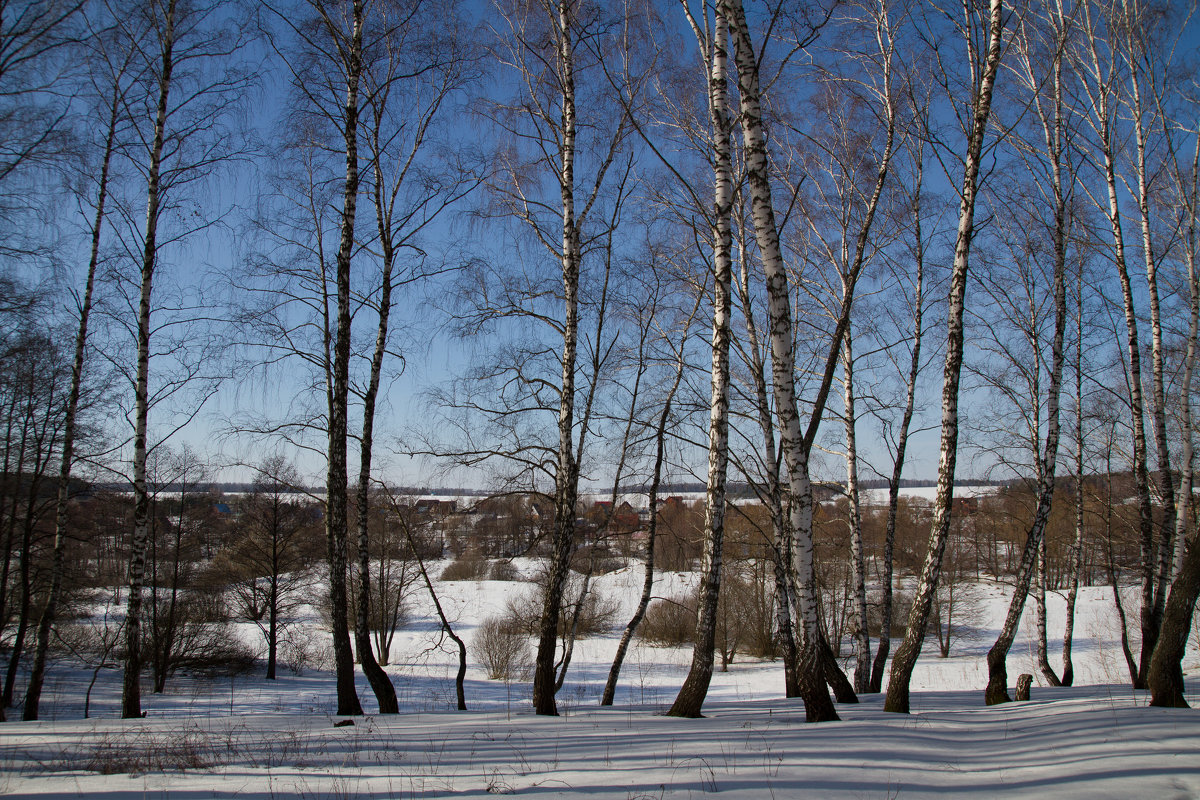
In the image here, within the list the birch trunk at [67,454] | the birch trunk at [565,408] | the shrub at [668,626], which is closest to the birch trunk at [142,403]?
the birch trunk at [67,454]

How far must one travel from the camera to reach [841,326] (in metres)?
8.62

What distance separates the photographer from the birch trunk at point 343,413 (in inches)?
308

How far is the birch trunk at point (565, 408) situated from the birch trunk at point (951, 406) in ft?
12.8

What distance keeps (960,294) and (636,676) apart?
20.8 m

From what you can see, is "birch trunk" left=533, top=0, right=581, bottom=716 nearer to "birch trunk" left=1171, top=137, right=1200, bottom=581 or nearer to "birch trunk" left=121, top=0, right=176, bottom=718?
"birch trunk" left=121, top=0, right=176, bottom=718

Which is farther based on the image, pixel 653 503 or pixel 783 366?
pixel 653 503

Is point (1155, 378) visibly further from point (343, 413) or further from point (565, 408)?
point (343, 413)

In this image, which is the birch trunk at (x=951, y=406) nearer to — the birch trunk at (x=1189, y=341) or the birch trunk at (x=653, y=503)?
the birch trunk at (x=653, y=503)

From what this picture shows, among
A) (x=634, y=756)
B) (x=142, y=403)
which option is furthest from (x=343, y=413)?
(x=634, y=756)

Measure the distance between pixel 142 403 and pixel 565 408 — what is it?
629 cm

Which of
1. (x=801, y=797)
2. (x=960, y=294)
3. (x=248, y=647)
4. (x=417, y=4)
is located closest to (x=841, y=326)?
(x=960, y=294)

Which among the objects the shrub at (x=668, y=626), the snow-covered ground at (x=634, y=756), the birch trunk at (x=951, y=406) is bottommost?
the shrub at (x=668, y=626)

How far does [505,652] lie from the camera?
24.4 m

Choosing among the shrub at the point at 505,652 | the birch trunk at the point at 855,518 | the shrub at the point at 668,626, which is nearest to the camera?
the birch trunk at the point at 855,518
